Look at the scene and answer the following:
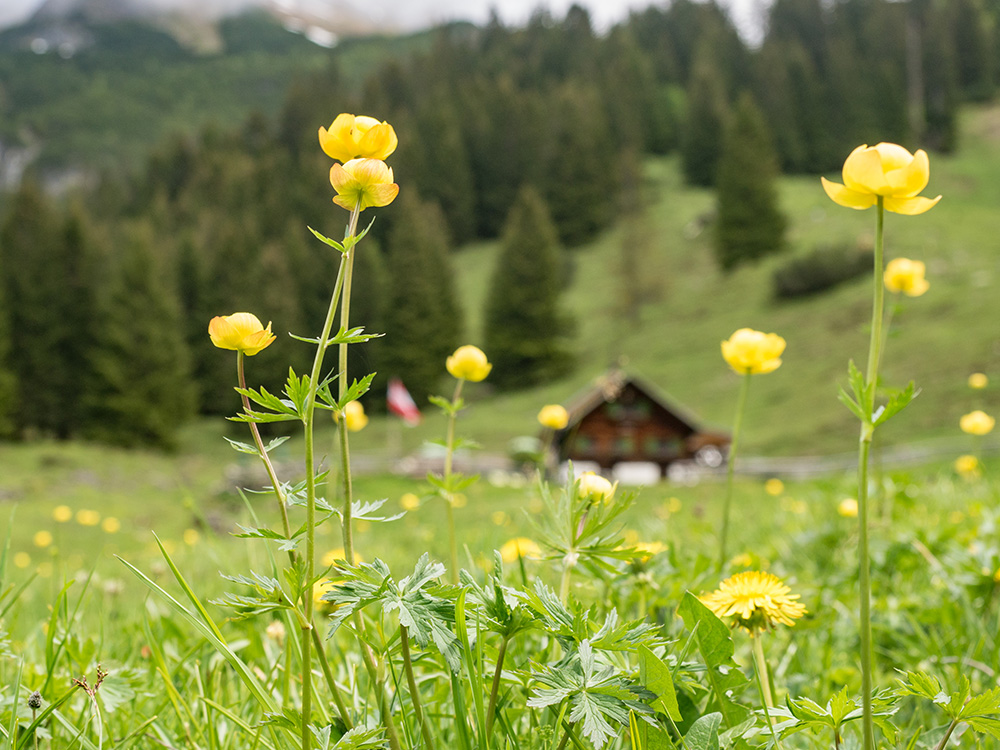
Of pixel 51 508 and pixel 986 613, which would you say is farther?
pixel 51 508

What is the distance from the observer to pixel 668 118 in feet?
177

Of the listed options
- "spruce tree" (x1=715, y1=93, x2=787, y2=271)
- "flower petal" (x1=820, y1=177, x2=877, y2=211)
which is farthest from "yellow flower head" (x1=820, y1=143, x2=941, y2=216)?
"spruce tree" (x1=715, y1=93, x2=787, y2=271)

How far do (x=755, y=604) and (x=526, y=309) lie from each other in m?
31.4

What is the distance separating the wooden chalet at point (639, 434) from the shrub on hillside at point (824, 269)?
1313 cm

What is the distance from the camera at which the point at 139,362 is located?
2606cm

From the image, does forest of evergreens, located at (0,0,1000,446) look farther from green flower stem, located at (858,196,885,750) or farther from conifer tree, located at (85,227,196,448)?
green flower stem, located at (858,196,885,750)

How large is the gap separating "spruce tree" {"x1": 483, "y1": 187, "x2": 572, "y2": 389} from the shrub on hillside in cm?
933

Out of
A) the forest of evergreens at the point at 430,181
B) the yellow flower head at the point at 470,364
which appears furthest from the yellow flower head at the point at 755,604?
the forest of evergreens at the point at 430,181

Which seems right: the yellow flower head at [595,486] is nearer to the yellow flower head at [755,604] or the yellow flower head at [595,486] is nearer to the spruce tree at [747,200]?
the yellow flower head at [755,604]

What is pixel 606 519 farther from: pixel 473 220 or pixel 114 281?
pixel 473 220

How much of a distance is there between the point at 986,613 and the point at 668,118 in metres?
57.1

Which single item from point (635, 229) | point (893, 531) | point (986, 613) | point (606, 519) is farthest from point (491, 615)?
point (635, 229)

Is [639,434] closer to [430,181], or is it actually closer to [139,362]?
[139,362]

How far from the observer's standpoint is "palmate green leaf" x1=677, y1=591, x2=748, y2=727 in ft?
2.68
